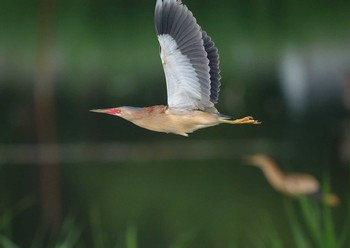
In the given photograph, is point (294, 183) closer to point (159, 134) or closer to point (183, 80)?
point (183, 80)

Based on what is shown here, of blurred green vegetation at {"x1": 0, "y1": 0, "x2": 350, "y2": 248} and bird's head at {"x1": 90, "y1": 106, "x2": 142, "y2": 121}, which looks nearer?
bird's head at {"x1": 90, "y1": 106, "x2": 142, "y2": 121}

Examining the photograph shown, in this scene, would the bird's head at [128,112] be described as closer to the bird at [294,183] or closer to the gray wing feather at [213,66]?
the gray wing feather at [213,66]

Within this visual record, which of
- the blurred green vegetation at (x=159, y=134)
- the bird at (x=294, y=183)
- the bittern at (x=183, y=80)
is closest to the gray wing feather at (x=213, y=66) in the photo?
the bittern at (x=183, y=80)

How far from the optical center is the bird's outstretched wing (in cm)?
71

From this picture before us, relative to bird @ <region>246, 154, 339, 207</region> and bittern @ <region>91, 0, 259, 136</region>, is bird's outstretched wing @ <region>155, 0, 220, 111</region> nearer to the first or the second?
bittern @ <region>91, 0, 259, 136</region>

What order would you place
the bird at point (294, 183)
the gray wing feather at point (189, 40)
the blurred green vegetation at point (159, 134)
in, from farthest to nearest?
the blurred green vegetation at point (159, 134)
the bird at point (294, 183)
the gray wing feather at point (189, 40)

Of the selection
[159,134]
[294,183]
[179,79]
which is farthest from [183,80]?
[159,134]

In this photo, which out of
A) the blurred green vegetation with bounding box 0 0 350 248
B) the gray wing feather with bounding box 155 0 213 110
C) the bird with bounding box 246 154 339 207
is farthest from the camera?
the blurred green vegetation with bounding box 0 0 350 248

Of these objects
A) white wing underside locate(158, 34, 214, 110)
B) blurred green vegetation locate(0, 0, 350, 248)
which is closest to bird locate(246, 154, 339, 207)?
white wing underside locate(158, 34, 214, 110)

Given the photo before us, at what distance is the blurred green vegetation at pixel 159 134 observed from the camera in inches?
137

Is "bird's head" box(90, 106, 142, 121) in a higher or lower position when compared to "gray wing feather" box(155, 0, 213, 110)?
lower

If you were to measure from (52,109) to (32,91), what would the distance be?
1.33 feet

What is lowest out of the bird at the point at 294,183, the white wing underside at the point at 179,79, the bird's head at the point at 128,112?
the bird at the point at 294,183

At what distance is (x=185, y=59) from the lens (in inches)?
29.1
